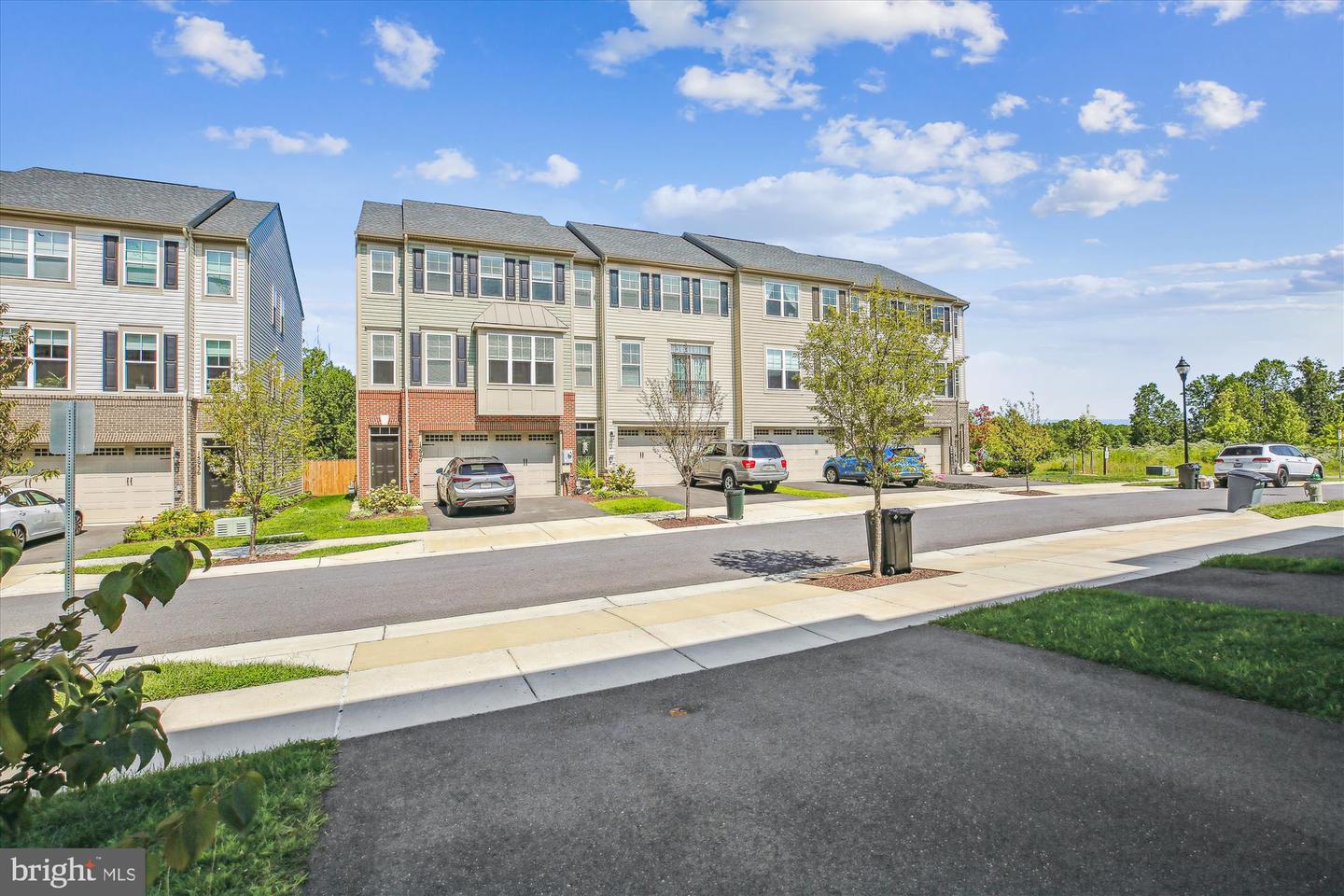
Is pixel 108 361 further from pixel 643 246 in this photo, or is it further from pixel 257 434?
pixel 643 246

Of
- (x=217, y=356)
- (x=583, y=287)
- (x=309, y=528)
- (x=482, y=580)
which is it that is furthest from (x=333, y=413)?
(x=482, y=580)

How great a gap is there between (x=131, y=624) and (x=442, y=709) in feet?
21.8

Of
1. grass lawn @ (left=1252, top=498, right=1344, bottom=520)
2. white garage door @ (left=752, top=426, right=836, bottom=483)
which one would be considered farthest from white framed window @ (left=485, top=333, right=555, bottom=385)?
grass lawn @ (left=1252, top=498, right=1344, bottom=520)

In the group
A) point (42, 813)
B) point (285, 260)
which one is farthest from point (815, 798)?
point (285, 260)

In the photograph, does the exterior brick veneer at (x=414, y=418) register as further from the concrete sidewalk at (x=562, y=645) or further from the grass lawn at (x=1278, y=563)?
the grass lawn at (x=1278, y=563)

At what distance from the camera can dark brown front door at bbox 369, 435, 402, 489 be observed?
24484 mm

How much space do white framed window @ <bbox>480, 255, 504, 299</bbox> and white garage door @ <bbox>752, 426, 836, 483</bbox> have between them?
13.6 metres

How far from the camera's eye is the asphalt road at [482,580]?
9.22 meters

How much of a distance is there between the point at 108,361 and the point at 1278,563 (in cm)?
3053

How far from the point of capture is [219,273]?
2334 centimetres

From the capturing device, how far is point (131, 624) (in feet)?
30.8

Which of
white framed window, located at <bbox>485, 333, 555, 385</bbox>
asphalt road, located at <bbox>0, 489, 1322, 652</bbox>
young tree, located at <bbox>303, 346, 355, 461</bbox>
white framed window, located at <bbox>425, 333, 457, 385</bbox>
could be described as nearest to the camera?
asphalt road, located at <bbox>0, 489, 1322, 652</bbox>

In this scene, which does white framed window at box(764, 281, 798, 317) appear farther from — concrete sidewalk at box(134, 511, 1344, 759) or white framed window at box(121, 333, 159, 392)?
white framed window at box(121, 333, 159, 392)

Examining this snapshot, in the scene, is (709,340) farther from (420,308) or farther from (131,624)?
(131,624)
